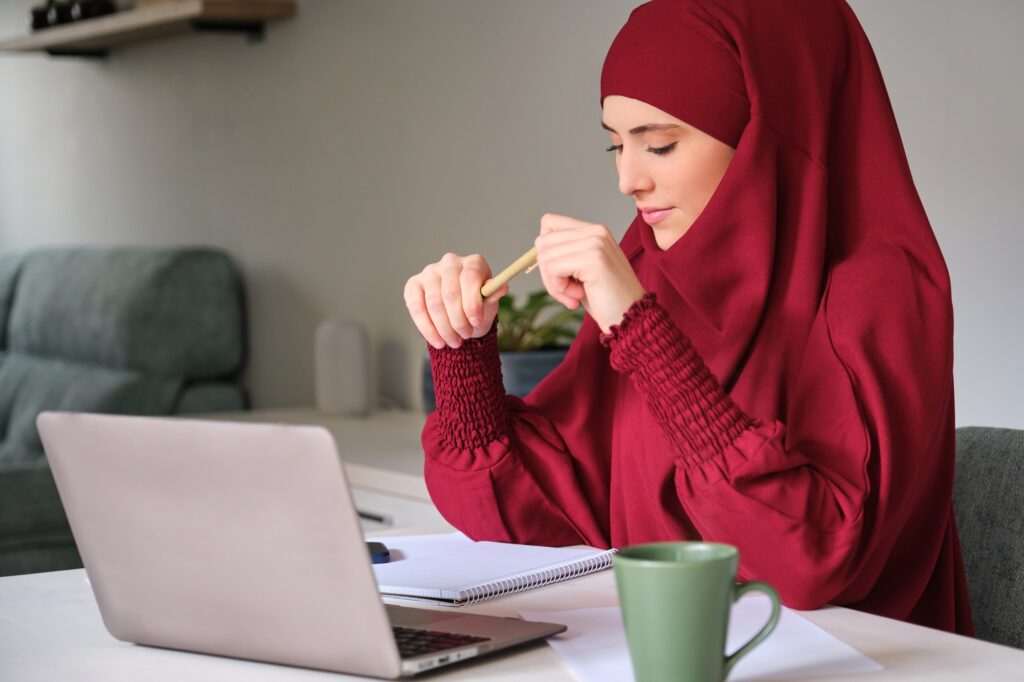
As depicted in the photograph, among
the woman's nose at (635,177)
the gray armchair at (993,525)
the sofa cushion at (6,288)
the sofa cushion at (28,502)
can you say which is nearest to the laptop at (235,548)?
the woman's nose at (635,177)

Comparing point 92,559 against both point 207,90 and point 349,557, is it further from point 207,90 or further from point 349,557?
point 207,90

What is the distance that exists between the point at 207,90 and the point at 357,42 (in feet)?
2.69

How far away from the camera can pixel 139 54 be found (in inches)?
154

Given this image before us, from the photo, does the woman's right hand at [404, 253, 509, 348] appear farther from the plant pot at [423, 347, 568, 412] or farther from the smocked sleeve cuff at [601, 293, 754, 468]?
the plant pot at [423, 347, 568, 412]

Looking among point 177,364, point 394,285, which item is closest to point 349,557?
point 394,285

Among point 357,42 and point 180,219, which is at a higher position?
point 357,42

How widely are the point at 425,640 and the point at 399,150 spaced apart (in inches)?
85.7

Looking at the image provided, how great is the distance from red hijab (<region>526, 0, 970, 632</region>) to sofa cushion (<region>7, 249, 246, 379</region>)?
2.34m

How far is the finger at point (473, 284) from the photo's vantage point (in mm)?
1133

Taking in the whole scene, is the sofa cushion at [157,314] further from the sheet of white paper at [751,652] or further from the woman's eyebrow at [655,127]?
the sheet of white paper at [751,652]

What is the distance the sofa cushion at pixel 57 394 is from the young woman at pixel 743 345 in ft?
7.08

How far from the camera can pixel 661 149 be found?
1.22 meters

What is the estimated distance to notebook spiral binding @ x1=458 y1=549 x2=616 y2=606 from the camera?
0.98m

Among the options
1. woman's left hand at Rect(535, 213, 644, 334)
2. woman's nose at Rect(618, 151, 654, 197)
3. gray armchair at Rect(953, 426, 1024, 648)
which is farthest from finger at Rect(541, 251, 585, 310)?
gray armchair at Rect(953, 426, 1024, 648)
